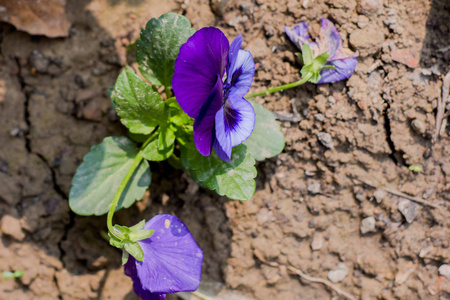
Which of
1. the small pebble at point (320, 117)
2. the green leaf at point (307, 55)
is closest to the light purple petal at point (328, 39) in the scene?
Answer: the green leaf at point (307, 55)

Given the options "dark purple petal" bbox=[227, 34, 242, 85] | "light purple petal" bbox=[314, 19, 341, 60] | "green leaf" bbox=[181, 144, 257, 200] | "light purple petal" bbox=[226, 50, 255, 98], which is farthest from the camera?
"light purple petal" bbox=[314, 19, 341, 60]

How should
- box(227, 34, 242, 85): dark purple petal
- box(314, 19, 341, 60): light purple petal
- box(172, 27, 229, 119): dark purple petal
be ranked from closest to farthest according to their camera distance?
1. box(172, 27, 229, 119): dark purple petal
2. box(227, 34, 242, 85): dark purple petal
3. box(314, 19, 341, 60): light purple petal

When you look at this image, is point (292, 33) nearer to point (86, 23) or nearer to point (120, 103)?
point (120, 103)

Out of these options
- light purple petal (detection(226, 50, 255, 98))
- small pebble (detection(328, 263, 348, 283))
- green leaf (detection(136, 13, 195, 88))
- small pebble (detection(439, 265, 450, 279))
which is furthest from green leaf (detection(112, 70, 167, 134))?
small pebble (detection(439, 265, 450, 279))

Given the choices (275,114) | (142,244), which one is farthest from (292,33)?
(142,244)

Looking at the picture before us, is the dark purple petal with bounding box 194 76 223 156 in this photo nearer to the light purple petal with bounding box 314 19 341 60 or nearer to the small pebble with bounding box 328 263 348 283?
the light purple petal with bounding box 314 19 341 60

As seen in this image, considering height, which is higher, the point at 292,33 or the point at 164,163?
the point at 292,33

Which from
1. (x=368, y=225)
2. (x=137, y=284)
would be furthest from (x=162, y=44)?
(x=368, y=225)
